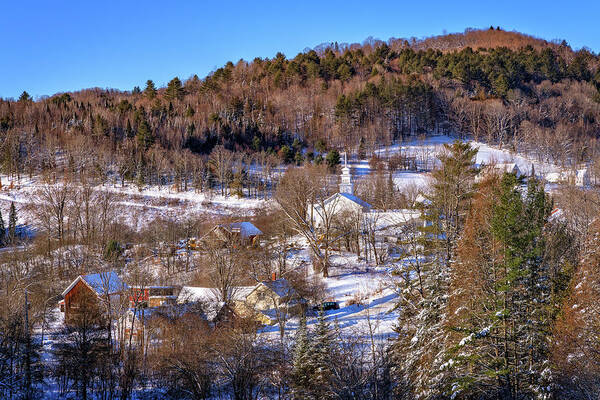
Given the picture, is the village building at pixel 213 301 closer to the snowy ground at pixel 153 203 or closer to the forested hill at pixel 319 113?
the snowy ground at pixel 153 203

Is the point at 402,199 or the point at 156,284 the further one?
the point at 402,199

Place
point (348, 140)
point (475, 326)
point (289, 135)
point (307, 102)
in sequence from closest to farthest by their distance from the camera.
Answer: point (475, 326) < point (348, 140) < point (289, 135) < point (307, 102)

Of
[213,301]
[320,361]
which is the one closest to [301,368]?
[320,361]

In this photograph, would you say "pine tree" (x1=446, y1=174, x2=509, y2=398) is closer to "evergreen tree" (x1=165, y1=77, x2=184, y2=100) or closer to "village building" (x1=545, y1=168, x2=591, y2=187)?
"village building" (x1=545, y1=168, x2=591, y2=187)

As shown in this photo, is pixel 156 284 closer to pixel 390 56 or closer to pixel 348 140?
pixel 348 140

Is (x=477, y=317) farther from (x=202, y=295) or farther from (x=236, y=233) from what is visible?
(x=236, y=233)

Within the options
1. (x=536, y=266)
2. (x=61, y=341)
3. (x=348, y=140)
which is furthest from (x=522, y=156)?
(x=61, y=341)
